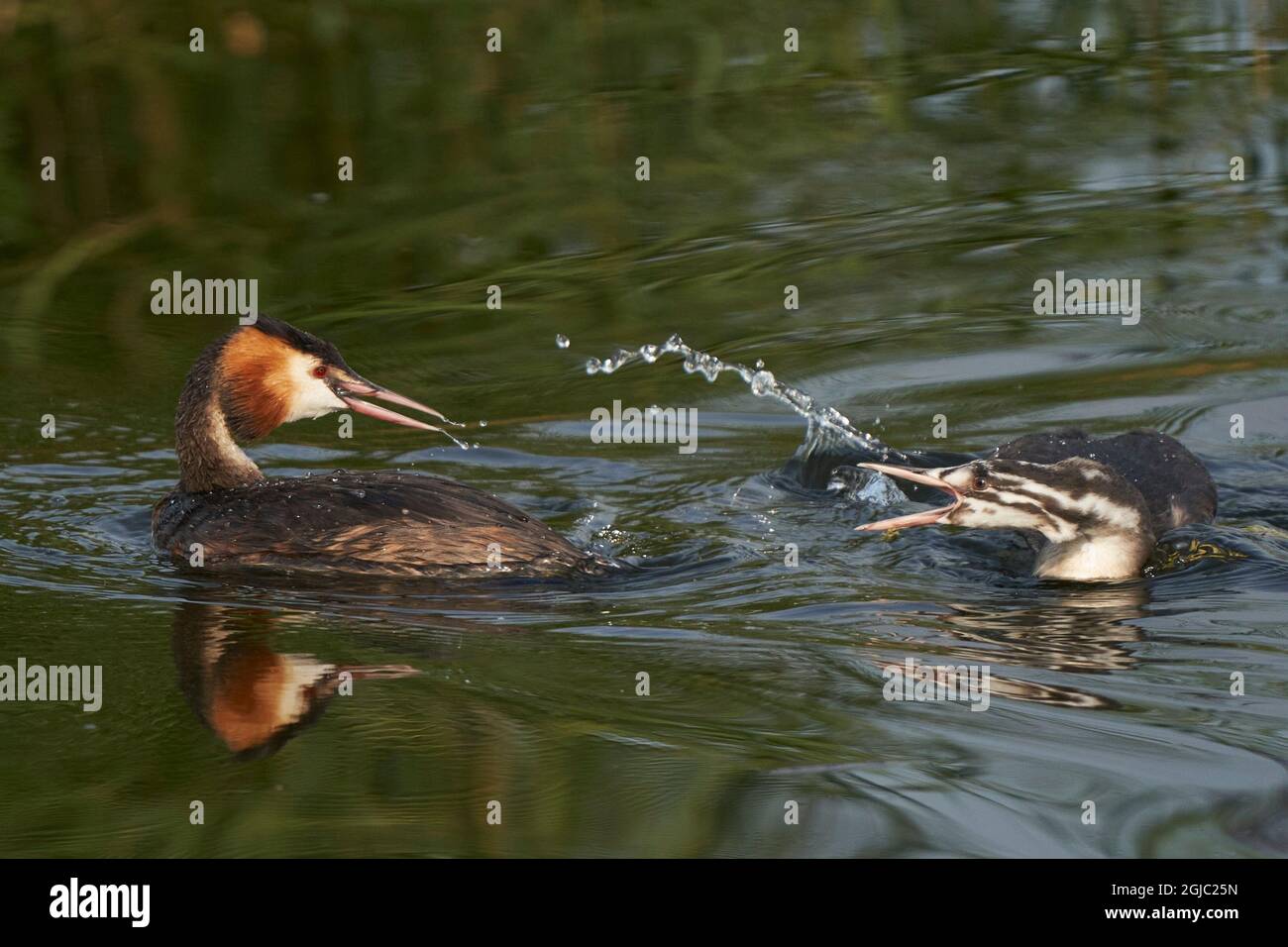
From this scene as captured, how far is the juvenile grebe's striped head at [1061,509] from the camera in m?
6.66

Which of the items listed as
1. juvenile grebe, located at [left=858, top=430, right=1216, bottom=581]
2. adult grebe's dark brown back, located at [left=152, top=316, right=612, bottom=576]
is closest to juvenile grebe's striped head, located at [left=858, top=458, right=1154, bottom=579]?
juvenile grebe, located at [left=858, top=430, right=1216, bottom=581]

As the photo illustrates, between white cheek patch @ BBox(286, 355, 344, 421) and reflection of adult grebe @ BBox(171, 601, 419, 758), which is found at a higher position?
white cheek patch @ BBox(286, 355, 344, 421)

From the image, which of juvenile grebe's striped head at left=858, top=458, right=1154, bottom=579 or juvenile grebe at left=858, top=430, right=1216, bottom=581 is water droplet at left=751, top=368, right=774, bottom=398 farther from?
juvenile grebe's striped head at left=858, top=458, right=1154, bottom=579

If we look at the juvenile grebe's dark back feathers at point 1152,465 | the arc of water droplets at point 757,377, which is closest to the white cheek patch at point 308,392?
the arc of water droplets at point 757,377

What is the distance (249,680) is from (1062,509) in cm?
281

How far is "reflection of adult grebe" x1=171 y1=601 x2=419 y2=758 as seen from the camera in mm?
5156

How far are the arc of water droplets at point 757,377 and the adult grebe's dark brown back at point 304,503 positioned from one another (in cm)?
159

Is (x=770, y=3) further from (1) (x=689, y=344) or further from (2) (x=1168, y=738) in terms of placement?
(2) (x=1168, y=738)

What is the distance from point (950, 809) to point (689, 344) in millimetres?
4480

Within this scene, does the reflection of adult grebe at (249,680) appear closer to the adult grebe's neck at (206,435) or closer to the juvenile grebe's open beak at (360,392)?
the adult grebe's neck at (206,435)

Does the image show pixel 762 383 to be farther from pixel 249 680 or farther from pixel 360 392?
pixel 249 680

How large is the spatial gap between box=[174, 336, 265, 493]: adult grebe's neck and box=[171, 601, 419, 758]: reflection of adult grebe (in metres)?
1.02

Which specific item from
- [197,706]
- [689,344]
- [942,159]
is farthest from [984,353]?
[197,706]

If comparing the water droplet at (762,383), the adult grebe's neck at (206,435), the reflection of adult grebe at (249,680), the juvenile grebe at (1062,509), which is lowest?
the reflection of adult grebe at (249,680)
